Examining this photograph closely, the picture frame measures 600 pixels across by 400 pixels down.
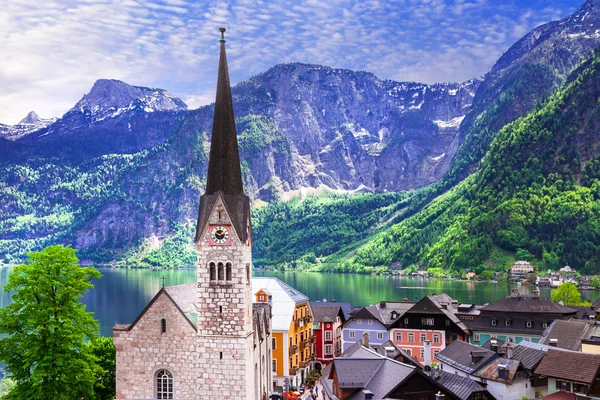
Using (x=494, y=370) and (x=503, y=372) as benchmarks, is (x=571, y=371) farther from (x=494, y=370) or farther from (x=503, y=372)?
(x=494, y=370)

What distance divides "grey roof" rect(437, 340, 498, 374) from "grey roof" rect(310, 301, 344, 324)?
25198mm

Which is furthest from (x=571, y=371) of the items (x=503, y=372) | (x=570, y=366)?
(x=503, y=372)

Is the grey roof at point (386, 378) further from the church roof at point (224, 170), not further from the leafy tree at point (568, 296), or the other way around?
the leafy tree at point (568, 296)

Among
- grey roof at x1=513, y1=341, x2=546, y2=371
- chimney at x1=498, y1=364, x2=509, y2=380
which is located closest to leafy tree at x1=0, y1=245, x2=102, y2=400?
chimney at x1=498, y1=364, x2=509, y2=380

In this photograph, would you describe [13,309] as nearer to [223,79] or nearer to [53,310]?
[53,310]

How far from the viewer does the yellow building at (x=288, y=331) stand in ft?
253

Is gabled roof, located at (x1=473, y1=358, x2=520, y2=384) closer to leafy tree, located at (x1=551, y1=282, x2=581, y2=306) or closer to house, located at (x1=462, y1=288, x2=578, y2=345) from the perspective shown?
house, located at (x1=462, y1=288, x2=578, y2=345)

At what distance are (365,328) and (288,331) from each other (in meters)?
22.4

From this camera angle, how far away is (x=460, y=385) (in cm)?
5428

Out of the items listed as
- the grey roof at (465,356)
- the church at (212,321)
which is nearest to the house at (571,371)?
the grey roof at (465,356)

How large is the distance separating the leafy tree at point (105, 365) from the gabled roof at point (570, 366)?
109 ft

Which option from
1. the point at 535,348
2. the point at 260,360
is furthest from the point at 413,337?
the point at 260,360

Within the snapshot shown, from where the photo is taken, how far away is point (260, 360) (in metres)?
55.8

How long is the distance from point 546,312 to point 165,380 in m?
59.9
